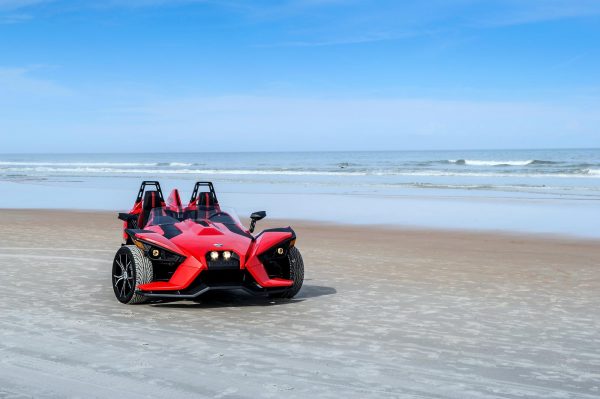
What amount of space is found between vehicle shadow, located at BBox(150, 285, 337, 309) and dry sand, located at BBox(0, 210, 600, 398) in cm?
3

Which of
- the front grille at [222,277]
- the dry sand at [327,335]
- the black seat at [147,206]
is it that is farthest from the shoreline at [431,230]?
the front grille at [222,277]

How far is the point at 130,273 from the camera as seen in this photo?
905 centimetres

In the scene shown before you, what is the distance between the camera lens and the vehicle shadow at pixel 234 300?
30.0 feet

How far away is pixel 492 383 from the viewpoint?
5676mm

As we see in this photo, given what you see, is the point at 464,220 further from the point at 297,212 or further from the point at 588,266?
the point at 588,266

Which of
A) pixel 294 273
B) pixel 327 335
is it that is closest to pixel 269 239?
pixel 294 273

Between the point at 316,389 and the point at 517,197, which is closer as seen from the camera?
the point at 316,389

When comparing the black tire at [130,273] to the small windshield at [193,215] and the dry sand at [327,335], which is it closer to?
the dry sand at [327,335]

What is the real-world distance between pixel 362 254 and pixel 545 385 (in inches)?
359

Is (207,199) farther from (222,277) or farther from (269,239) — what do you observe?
(222,277)

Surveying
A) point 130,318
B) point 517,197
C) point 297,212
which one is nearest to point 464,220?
point 297,212

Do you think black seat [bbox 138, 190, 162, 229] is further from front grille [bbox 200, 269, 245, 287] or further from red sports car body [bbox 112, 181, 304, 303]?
front grille [bbox 200, 269, 245, 287]

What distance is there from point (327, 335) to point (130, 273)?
2869mm

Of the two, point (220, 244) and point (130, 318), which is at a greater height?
point (220, 244)
